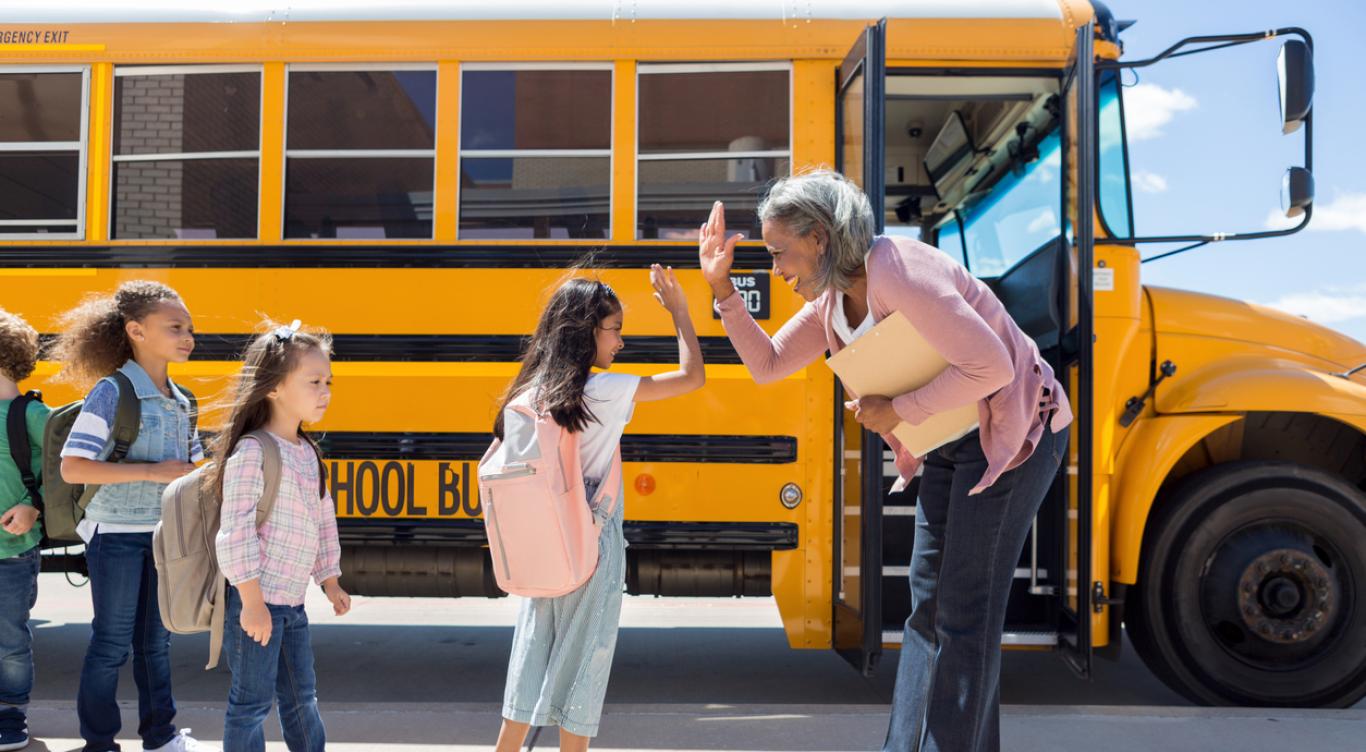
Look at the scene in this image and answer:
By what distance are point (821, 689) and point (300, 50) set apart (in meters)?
3.19

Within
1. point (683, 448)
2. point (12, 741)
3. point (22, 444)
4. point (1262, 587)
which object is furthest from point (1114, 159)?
point (12, 741)

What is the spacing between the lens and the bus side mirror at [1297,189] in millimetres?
3346

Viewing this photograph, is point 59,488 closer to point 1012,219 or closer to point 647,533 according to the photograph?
point 647,533

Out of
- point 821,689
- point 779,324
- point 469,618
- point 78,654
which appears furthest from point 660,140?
point 78,654

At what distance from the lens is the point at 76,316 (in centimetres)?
295

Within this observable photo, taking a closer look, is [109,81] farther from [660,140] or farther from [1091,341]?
[1091,341]

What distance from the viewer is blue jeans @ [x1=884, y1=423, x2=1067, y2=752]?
7.00 ft

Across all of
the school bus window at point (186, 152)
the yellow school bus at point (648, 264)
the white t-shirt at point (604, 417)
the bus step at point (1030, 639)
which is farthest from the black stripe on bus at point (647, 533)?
the white t-shirt at point (604, 417)

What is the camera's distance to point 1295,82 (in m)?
3.31

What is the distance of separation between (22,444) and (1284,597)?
4142 mm

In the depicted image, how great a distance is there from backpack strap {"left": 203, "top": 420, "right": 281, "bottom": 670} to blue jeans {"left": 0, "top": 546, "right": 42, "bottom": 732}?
41.4 inches

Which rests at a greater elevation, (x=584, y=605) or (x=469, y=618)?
(x=584, y=605)

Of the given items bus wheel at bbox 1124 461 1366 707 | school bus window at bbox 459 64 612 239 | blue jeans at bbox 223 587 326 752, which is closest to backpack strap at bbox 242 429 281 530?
blue jeans at bbox 223 587 326 752

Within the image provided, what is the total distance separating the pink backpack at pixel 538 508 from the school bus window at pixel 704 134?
1576 millimetres
